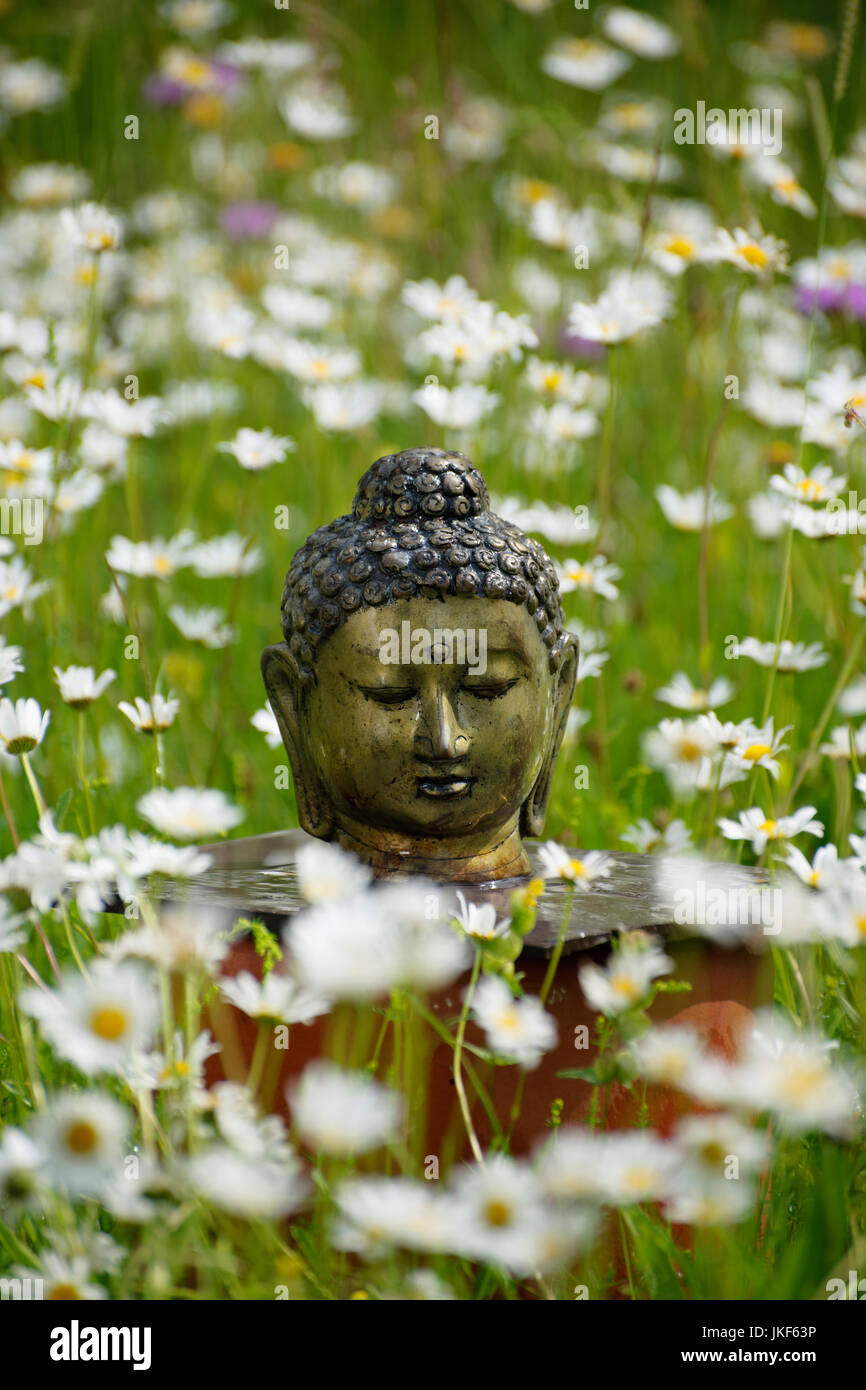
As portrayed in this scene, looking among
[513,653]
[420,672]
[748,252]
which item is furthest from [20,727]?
[748,252]

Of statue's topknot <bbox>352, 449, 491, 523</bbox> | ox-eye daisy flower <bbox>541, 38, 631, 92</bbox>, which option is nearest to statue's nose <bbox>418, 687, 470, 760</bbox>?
statue's topknot <bbox>352, 449, 491, 523</bbox>

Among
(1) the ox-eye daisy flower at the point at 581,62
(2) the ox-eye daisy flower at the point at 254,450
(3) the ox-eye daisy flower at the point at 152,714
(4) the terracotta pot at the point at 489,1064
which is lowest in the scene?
(4) the terracotta pot at the point at 489,1064

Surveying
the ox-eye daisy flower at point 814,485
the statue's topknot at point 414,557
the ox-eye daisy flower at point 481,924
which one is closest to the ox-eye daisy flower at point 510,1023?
the ox-eye daisy flower at point 481,924

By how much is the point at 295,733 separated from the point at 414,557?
309mm

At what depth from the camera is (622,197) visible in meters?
2.82

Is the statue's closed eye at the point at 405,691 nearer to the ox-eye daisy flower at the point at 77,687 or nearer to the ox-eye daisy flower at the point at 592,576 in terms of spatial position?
the ox-eye daisy flower at the point at 77,687

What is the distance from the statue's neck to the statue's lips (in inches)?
3.9

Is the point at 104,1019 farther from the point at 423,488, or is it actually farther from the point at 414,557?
the point at 423,488

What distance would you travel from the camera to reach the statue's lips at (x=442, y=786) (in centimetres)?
186

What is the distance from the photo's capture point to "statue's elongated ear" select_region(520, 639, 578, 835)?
2.09 m

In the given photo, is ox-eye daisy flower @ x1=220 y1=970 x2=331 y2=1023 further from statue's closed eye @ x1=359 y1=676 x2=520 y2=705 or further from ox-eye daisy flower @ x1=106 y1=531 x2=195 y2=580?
ox-eye daisy flower @ x1=106 y1=531 x2=195 y2=580

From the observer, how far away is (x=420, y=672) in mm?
1825

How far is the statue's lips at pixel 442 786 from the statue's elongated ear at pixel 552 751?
248mm
